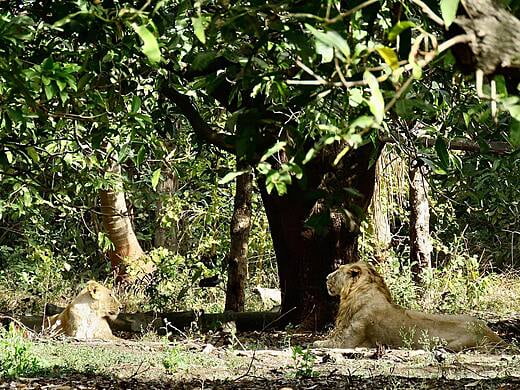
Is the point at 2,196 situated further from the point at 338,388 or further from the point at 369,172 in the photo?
the point at 338,388

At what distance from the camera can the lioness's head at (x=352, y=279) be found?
812 centimetres

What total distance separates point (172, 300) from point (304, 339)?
3489 millimetres

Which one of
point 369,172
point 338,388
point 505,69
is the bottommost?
point 338,388

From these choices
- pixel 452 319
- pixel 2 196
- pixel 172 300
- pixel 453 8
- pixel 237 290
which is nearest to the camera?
pixel 453 8

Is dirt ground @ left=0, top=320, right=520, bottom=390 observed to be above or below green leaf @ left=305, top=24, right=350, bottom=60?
below

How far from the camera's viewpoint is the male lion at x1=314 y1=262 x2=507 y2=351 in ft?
23.5

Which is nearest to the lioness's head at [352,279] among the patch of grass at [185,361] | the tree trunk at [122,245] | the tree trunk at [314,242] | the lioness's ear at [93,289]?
the tree trunk at [314,242]

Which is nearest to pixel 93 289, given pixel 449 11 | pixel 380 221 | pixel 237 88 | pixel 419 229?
pixel 380 221

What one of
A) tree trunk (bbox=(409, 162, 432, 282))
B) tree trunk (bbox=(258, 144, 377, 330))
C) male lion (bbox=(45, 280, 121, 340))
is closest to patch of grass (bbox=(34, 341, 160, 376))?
male lion (bbox=(45, 280, 121, 340))

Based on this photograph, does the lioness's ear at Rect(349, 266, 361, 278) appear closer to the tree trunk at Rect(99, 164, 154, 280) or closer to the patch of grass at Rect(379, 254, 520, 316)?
the patch of grass at Rect(379, 254, 520, 316)

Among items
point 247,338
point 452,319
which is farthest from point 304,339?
point 452,319

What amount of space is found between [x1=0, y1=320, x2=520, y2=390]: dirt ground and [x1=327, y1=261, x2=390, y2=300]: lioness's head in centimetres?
99

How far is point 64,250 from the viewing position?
18.0 metres

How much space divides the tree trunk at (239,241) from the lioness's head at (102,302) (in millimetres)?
1495
